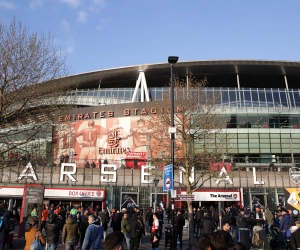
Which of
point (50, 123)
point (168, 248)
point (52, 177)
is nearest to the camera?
point (168, 248)

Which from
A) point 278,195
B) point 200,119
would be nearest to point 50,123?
point 200,119

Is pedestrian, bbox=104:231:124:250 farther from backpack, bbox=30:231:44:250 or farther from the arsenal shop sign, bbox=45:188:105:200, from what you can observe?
the arsenal shop sign, bbox=45:188:105:200

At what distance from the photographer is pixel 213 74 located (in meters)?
53.3

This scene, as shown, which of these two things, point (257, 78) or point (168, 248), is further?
point (257, 78)

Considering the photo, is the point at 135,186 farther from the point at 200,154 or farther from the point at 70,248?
the point at 70,248

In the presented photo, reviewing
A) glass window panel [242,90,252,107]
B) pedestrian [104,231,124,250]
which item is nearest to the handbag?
pedestrian [104,231,124,250]

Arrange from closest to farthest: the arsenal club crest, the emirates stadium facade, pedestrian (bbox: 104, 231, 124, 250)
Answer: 1. pedestrian (bbox: 104, 231, 124, 250)
2. the arsenal club crest
3. the emirates stadium facade

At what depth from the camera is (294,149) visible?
148 feet

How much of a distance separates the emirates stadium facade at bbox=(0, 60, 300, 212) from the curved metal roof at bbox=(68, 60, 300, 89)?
6.3 inches

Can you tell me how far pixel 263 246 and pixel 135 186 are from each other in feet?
84.0

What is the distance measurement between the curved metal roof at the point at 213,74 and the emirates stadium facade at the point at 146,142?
161 mm

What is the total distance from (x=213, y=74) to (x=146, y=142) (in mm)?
17470

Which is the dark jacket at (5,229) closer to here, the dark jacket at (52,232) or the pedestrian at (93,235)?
the dark jacket at (52,232)

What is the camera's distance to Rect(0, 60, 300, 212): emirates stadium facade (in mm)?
32625
